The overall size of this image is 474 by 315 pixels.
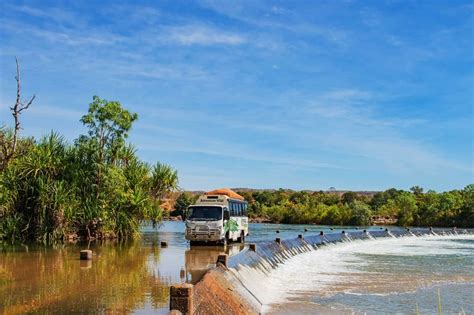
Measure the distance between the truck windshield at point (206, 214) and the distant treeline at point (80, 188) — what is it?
6074 mm

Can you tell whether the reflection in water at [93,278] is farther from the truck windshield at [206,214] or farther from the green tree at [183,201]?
the green tree at [183,201]

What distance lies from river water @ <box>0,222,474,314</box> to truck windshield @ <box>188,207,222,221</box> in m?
1.40

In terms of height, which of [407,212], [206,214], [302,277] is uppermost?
[407,212]

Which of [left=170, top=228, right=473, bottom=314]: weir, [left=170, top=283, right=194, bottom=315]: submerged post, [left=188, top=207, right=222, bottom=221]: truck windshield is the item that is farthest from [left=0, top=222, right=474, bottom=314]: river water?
[left=170, top=283, right=194, bottom=315]: submerged post

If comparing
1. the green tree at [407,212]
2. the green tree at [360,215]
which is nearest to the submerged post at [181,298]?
the green tree at [360,215]

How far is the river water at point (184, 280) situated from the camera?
10719 mm

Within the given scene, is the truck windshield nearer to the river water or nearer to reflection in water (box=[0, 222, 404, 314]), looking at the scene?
the river water

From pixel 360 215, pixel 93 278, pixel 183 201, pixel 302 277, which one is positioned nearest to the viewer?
pixel 93 278

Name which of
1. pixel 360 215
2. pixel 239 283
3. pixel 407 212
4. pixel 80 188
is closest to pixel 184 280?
pixel 239 283

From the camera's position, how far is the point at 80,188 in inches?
1102

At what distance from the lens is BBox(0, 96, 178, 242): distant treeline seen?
2627 cm

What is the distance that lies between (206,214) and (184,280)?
10.8 meters

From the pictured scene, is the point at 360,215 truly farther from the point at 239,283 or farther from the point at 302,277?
the point at 239,283

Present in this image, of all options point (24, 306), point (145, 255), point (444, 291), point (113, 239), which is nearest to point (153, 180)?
point (113, 239)
